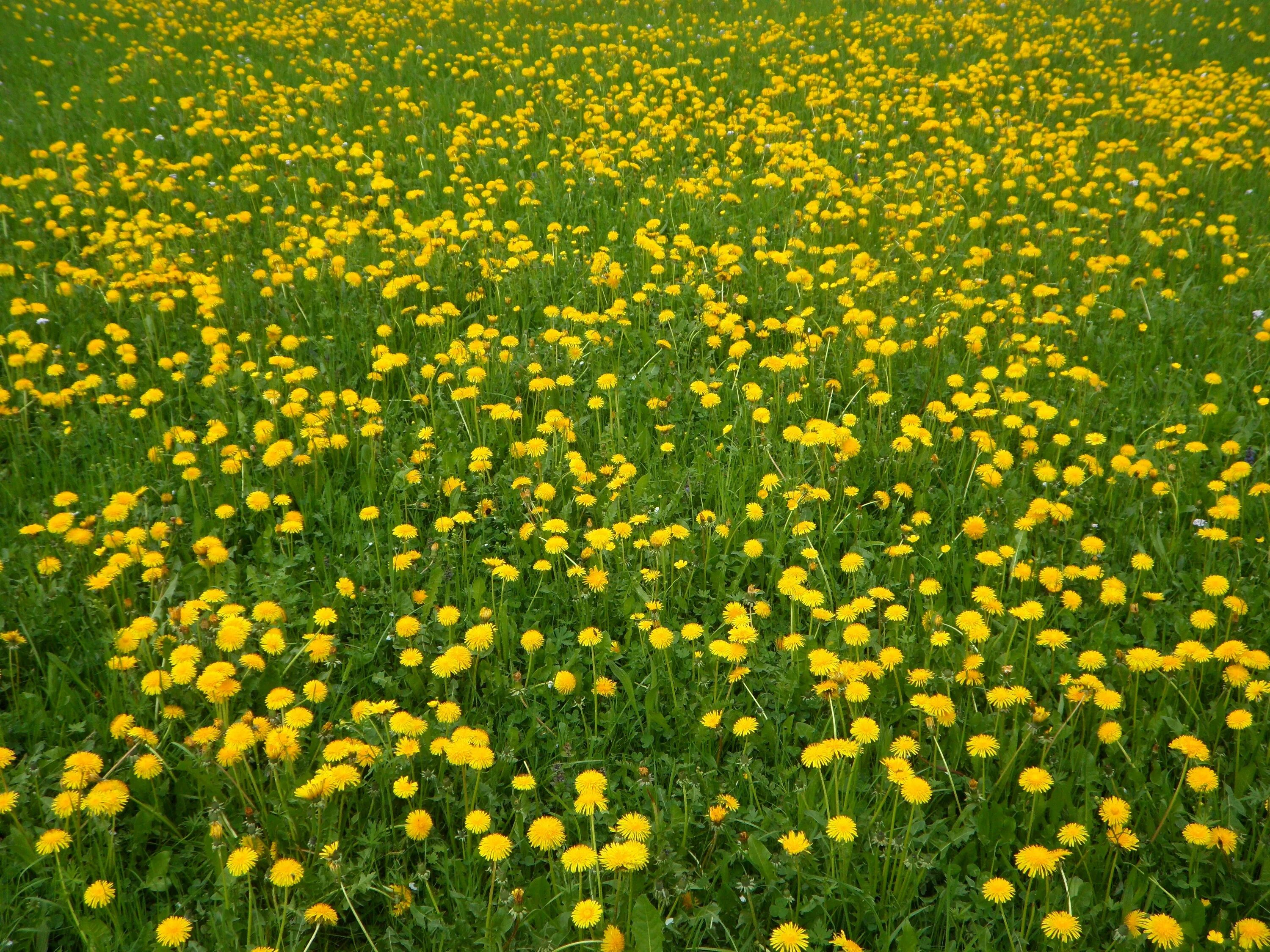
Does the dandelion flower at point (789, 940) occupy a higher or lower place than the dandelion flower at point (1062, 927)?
lower

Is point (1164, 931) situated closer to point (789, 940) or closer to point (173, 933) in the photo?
point (789, 940)

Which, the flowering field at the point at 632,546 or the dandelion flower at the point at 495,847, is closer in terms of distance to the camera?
the dandelion flower at the point at 495,847

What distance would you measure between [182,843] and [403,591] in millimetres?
907

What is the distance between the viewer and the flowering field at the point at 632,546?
1.90 meters

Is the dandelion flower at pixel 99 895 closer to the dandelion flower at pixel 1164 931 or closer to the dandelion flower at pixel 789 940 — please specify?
the dandelion flower at pixel 789 940

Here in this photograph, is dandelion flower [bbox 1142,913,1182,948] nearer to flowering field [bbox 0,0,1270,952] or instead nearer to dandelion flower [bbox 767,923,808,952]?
flowering field [bbox 0,0,1270,952]

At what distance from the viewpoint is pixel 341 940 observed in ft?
6.16

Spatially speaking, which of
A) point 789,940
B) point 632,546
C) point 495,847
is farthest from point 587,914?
point 632,546

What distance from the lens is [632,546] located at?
291 centimetres

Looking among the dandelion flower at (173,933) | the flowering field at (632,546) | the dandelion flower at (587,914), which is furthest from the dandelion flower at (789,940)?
the dandelion flower at (173,933)

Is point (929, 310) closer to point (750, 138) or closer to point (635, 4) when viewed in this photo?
point (750, 138)

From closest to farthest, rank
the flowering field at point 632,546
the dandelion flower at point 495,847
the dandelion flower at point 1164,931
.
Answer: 1. the dandelion flower at point 1164,931
2. the dandelion flower at point 495,847
3. the flowering field at point 632,546

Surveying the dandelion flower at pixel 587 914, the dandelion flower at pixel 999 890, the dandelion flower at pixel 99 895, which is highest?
the dandelion flower at pixel 587 914

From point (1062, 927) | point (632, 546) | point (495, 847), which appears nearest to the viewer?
point (1062, 927)
